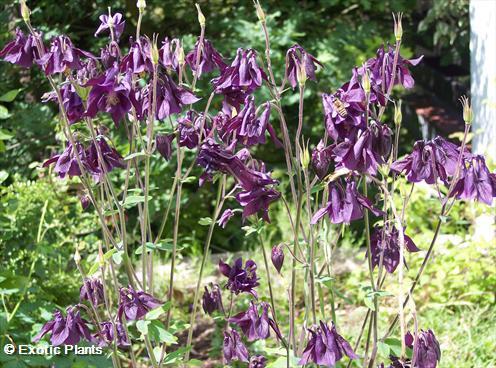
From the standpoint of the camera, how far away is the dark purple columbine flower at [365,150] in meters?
1.62

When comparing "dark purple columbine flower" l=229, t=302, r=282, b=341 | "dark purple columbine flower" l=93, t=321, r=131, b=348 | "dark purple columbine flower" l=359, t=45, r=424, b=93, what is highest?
"dark purple columbine flower" l=359, t=45, r=424, b=93

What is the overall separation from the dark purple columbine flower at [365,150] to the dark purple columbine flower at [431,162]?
89 mm

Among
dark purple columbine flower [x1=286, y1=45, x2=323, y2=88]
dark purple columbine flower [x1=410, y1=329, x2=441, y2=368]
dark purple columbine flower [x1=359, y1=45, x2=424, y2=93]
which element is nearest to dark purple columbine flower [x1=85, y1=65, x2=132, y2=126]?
dark purple columbine flower [x1=286, y1=45, x2=323, y2=88]

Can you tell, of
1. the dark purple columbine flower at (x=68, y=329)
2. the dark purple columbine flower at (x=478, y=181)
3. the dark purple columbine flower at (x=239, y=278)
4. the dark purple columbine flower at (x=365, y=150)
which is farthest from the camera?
the dark purple columbine flower at (x=239, y=278)

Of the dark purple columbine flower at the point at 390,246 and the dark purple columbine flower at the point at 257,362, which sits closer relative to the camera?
the dark purple columbine flower at the point at 390,246

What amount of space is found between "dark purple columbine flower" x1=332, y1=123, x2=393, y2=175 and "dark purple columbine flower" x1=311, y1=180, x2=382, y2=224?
0.06m

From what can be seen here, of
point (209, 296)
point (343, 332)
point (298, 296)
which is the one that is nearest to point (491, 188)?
point (209, 296)

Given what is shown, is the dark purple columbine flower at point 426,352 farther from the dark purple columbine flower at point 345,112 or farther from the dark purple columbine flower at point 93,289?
the dark purple columbine flower at point 93,289

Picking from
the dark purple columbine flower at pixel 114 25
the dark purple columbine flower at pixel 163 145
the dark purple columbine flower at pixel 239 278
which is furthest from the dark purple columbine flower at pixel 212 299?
the dark purple columbine flower at pixel 114 25

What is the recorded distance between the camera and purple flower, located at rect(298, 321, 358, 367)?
1724 mm

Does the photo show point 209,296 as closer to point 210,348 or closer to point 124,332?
point 124,332

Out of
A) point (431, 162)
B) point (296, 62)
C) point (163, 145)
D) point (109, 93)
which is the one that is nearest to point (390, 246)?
point (431, 162)

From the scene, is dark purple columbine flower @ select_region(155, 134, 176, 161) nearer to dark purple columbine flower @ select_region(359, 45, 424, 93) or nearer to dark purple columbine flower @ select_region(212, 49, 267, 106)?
dark purple columbine flower @ select_region(212, 49, 267, 106)

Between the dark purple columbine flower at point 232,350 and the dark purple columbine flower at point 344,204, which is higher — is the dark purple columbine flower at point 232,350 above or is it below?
below
